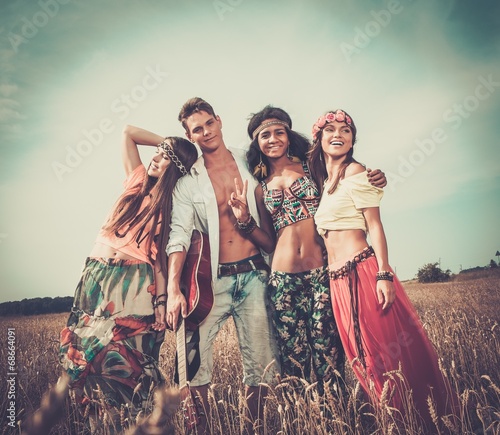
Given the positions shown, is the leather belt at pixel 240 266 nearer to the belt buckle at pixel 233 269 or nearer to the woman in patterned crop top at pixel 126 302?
the belt buckle at pixel 233 269

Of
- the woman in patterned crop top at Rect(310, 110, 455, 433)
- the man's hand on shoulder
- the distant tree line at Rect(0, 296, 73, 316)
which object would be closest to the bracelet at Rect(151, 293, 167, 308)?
the woman in patterned crop top at Rect(310, 110, 455, 433)

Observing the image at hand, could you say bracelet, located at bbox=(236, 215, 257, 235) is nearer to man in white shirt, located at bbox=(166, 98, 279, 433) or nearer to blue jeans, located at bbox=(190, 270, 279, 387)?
man in white shirt, located at bbox=(166, 98, 279, 433)

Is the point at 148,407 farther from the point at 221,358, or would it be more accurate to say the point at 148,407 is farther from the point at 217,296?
the point at 221,358

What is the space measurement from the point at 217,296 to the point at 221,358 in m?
1.66

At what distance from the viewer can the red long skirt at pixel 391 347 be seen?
238 centimetres

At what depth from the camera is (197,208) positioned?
3.54 metres

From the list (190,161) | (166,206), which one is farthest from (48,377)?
(190,161)

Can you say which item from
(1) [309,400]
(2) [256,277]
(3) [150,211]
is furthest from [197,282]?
(1) [309,400]

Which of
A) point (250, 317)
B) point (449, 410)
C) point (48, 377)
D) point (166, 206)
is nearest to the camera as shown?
point (449, 410)

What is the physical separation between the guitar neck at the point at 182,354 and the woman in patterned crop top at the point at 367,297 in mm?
1324

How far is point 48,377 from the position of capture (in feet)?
13.6

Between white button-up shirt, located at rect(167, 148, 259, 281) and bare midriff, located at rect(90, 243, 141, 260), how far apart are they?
15.8 inches

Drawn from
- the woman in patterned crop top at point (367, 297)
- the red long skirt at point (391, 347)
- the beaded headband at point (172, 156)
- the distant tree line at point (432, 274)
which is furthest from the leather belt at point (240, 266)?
the distant tree line at point (432, 274)

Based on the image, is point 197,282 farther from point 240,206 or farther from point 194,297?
point 240,206
